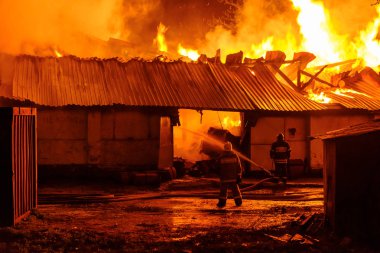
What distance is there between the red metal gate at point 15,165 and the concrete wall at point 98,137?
656cm

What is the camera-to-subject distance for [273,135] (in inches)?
755

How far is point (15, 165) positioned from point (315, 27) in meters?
25.0

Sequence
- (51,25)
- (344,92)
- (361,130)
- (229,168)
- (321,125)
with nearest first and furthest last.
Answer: (361,130) → (229,168) → (321,125) → (344,92) → (51,25)

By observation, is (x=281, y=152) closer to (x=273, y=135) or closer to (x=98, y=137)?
(x=273, y=135)

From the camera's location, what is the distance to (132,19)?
136ft

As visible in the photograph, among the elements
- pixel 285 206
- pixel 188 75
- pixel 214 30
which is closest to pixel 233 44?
pixel 214 30

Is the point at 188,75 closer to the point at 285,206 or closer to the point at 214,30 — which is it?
the point at 285,206

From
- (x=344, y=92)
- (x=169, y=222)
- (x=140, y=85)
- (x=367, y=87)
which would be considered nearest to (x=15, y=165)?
(x=169, y=222)

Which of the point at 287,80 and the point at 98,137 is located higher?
the point at 287,80

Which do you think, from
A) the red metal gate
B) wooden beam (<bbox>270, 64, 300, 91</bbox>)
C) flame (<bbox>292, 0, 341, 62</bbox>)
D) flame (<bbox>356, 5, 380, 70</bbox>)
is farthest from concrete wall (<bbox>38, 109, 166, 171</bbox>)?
flame (<bbox>292, 0, 341, 62</bbox>)

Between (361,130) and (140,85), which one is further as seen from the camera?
(140,85)

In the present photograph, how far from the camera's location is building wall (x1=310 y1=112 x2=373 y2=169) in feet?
63.5

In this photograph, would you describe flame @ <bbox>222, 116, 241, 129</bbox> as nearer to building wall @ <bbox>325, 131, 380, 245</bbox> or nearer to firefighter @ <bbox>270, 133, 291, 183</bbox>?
firefighter @ <bbox>270, 133, 291, 183</bbox>

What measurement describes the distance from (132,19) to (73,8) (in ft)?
49.9
